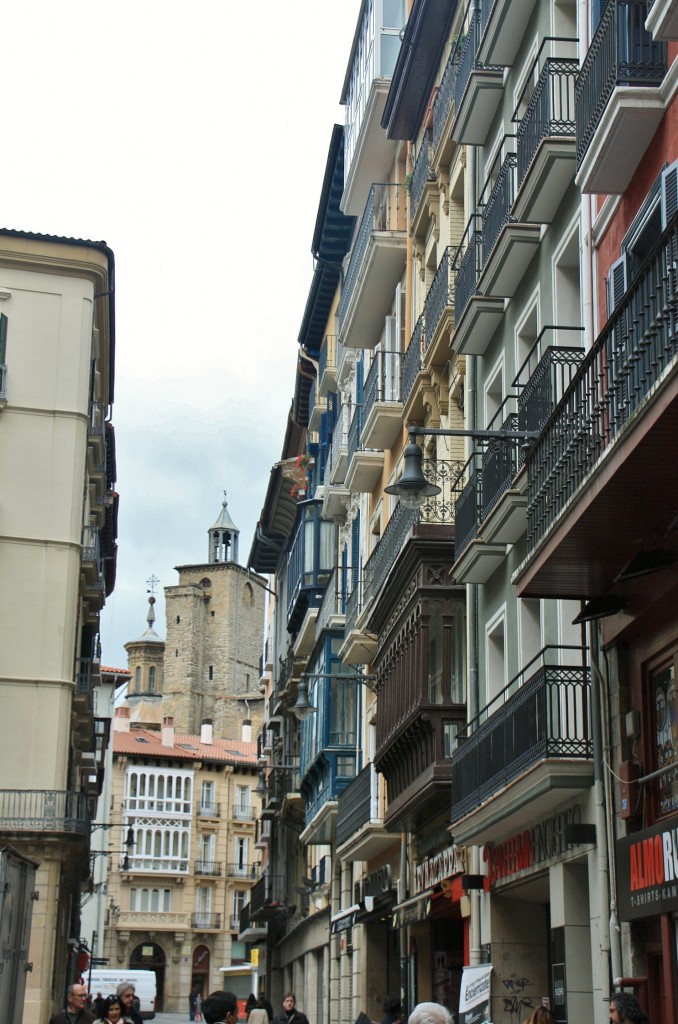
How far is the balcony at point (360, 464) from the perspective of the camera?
29.5m

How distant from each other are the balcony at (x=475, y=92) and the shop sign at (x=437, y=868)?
933 centimetres

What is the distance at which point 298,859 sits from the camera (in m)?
47.2

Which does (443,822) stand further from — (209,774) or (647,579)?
(209,774)

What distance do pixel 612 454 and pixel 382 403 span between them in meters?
16.0

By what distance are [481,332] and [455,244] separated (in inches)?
144

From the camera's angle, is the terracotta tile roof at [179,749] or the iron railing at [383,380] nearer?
the iron railing at [383,380]

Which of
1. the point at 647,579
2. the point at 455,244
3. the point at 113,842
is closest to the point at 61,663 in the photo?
the point at 455,244

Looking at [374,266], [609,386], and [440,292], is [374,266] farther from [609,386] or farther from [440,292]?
[609,386]

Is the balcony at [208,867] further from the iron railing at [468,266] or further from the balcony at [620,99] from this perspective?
the balcony at [620,99]

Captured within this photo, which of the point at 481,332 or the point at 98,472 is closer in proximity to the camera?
the point at 481,332

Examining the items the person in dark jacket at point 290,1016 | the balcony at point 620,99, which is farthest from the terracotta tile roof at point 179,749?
the balcony at point 620,99

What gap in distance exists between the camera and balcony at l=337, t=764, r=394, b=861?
25875 millimetres

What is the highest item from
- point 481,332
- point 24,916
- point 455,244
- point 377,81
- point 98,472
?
point 377,81

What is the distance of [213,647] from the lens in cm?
15088
